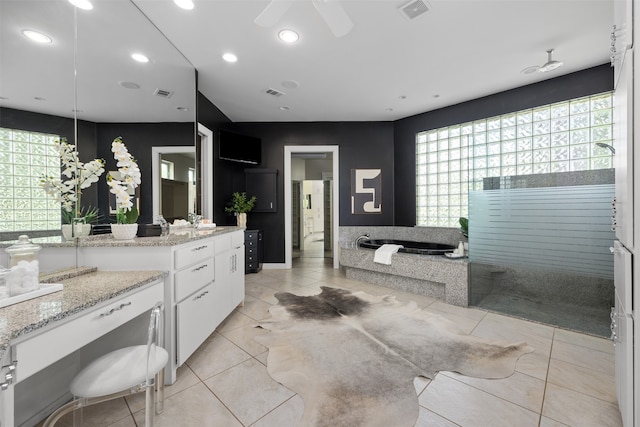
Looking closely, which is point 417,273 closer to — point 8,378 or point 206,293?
point 206,293

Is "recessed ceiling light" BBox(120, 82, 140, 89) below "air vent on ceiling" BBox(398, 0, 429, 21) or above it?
below

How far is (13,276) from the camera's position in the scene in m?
1.07

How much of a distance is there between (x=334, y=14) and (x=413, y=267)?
9.10 ft

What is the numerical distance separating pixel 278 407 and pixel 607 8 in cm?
374

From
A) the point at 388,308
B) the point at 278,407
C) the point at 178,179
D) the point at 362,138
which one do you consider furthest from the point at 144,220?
the point at 362,138

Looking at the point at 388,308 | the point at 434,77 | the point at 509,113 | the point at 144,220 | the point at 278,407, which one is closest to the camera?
the point at 278,407

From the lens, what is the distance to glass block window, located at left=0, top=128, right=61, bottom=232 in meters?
1.27

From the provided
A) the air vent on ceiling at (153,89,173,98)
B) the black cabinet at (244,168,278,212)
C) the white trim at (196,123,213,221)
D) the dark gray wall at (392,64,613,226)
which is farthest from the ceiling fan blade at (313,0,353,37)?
the black cabinet at (244,168,278,212)

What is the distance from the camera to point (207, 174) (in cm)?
383

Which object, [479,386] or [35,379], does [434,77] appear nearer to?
[479,386]

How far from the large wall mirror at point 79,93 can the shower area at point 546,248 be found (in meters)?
3.35

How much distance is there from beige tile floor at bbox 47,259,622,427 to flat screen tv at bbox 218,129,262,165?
9.22ft

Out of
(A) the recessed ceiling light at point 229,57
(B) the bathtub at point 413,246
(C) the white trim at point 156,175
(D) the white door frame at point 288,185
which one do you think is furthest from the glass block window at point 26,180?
(B) the bathtub at point 413,246

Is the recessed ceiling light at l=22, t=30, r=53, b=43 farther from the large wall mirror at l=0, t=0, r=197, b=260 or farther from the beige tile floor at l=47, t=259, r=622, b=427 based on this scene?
the beige tile floor at l=47, t=259, r=622, b=427
